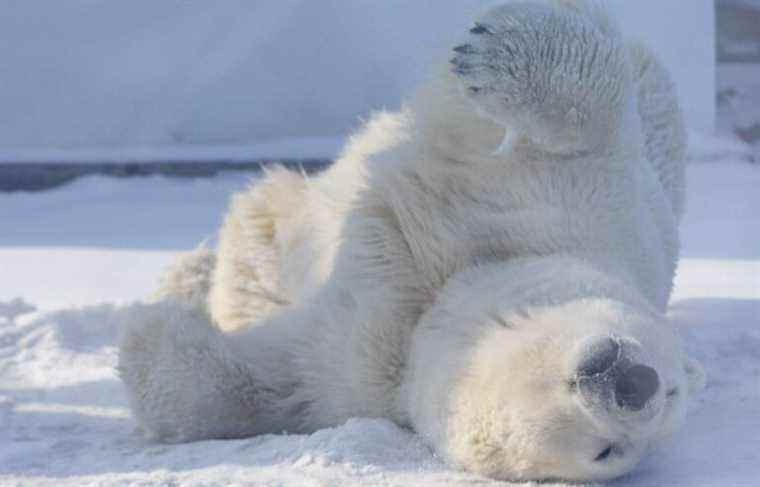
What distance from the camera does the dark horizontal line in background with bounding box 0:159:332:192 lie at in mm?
5695

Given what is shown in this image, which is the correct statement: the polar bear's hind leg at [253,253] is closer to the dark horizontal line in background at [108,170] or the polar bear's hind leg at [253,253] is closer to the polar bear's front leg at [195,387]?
the polar bear's front leg at [195,387]

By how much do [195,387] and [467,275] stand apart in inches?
22.6

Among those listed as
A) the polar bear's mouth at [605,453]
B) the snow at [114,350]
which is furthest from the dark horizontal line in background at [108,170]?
the polar bear's mouth at [605,453]

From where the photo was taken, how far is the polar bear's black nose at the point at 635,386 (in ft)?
6.28

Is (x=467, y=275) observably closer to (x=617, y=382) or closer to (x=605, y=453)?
(x=605, y=453)

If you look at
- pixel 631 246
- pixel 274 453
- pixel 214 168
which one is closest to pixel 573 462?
pixel 274 453

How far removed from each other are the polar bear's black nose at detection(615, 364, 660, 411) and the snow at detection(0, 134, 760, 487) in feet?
1.01

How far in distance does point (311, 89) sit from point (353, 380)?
354 cm

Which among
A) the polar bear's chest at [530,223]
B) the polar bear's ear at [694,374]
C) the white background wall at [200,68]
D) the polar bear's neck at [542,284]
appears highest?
the white background wall at [200,68]

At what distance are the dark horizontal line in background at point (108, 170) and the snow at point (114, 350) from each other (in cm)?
6

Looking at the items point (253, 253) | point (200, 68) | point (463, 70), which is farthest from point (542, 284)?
point (200, 68)

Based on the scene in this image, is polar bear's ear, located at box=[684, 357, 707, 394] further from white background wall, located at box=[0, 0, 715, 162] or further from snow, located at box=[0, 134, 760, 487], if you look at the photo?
→ white background wall, located at box=[0, 0, 715, 162]

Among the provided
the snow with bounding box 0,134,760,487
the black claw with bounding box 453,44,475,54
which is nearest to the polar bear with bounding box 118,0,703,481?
the black claw with bounding box 453,44,475,54

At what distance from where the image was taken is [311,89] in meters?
6.00
